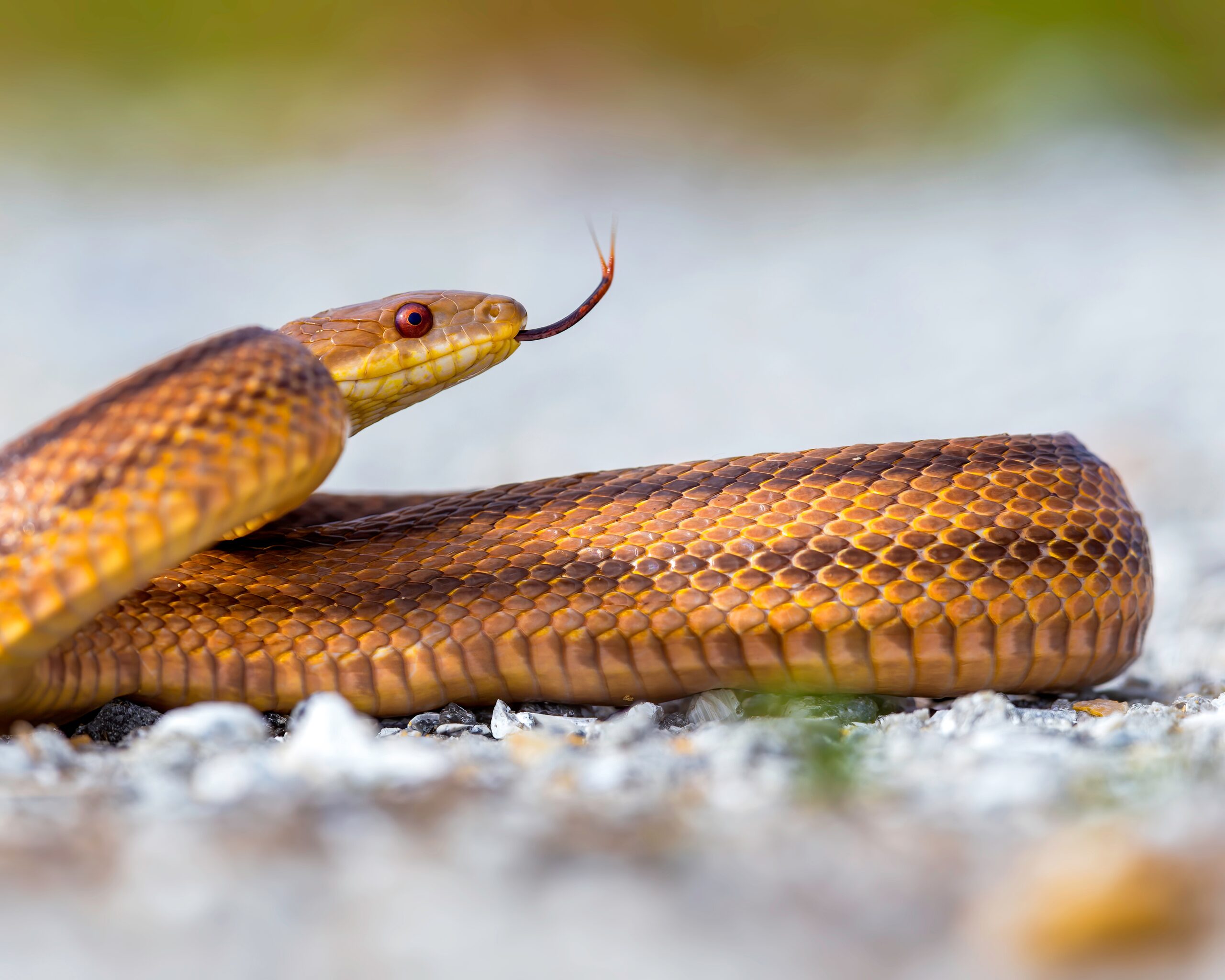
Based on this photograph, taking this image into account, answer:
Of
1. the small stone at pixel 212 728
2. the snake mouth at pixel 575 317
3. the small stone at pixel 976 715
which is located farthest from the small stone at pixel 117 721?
the small stone at pixel 976 715

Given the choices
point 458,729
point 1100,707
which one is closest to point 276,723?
point 458,729

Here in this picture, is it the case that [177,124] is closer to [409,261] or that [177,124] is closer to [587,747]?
[409,261]

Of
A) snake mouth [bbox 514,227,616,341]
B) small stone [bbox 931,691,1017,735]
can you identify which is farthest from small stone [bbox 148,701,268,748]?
snake mouth [bbox 514,227,616,341]

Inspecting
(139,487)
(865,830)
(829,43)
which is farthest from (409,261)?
(865,830)

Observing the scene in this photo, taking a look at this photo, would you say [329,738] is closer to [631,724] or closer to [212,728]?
[212,728]

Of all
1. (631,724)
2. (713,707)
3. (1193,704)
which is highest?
(631,724)

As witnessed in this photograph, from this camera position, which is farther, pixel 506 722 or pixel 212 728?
pixel 506 722

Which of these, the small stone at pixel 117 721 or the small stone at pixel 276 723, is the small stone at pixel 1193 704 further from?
the small stone at pixel 117 721
